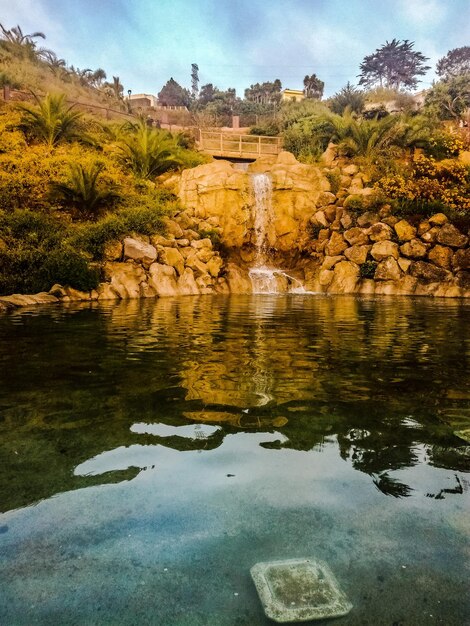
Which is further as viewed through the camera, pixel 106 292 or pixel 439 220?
pixel 439 220

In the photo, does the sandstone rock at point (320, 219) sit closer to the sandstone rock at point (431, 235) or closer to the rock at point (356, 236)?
the rock at point (356, 236)

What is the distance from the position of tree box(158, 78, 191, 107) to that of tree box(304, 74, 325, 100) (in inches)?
706

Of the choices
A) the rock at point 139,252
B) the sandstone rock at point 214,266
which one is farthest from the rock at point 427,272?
the rock at point 139,252

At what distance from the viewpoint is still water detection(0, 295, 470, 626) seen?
4.29 feet

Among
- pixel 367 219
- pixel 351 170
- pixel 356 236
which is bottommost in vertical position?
pixel 356 236

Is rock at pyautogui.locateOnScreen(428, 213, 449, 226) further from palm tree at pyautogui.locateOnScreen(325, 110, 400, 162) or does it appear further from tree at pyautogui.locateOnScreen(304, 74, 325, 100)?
tree at pyautogui.locateOnScreen(304, 74, 325, 100)

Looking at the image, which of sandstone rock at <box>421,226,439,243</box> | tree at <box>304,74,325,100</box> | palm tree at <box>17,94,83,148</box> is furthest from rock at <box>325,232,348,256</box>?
tree at <box>304,74,325,100</box>

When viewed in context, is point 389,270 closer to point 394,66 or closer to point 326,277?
point 326,277

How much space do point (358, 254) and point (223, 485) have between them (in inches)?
562

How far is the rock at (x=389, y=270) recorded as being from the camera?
14570 millimetres

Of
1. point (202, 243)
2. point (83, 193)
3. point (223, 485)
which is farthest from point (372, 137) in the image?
point (223, 485)

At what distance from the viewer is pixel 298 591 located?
50.9 inches

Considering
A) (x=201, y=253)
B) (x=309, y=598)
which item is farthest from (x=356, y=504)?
(x=201, y=253)

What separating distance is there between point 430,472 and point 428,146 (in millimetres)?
19558
